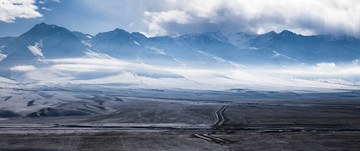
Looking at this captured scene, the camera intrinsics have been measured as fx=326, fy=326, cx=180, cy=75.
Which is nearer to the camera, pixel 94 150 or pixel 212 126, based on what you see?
pixel 94 150

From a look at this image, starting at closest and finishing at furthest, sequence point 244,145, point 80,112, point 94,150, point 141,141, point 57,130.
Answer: point 94,150
point 244,145
point 141,141
point 57,130
point 80,112

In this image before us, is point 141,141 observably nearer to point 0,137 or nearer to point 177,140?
point 177,140

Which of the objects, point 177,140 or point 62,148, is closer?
point 62,148

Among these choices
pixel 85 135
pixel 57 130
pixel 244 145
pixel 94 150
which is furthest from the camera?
pixel 57 130

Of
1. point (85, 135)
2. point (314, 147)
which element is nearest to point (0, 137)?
point (85, 135)

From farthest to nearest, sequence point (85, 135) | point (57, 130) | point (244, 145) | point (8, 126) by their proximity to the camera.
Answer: point (8, 126) → point (57, 130) → point (85, 135) → point (244, 145)

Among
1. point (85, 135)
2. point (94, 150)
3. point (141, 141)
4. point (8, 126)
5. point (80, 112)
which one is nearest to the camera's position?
point (94, 150)

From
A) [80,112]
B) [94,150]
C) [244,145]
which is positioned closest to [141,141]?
[94,150]

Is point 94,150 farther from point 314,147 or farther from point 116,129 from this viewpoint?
point 314,147
